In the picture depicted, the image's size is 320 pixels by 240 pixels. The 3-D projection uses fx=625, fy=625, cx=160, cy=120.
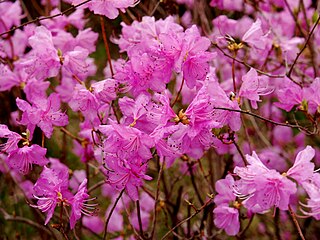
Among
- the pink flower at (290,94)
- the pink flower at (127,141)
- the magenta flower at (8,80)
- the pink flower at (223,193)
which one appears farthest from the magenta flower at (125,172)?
the magenta flower at (8,80)

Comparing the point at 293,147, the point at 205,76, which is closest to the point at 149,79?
the point at 205,76

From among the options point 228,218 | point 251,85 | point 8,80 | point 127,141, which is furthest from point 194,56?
point 8,80

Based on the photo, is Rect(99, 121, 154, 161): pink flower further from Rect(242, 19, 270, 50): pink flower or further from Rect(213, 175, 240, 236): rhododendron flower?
Rect(242, 19, 270, 50): pink flower

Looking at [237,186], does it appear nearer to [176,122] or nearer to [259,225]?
[176,122]

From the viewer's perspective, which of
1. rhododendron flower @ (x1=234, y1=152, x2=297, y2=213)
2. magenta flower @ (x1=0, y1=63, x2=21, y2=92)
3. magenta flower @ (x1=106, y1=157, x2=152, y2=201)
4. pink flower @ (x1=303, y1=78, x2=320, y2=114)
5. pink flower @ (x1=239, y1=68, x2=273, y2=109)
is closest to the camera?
rhododendron flower @ (x1=234, y1=152, x2=297, y2=213)

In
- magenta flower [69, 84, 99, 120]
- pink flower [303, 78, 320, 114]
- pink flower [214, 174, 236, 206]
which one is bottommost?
pink flower [214, 174, 236, 206]

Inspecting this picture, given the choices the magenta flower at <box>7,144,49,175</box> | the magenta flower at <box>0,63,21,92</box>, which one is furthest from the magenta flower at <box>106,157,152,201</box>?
the magenta flower at <box>0,63,21,92</box>

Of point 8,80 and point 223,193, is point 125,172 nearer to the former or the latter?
point 223,193

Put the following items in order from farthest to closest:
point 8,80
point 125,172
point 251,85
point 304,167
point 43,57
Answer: point 8,80 → point 43,57 → point 251,85 → point 125,172 → point 304,167
